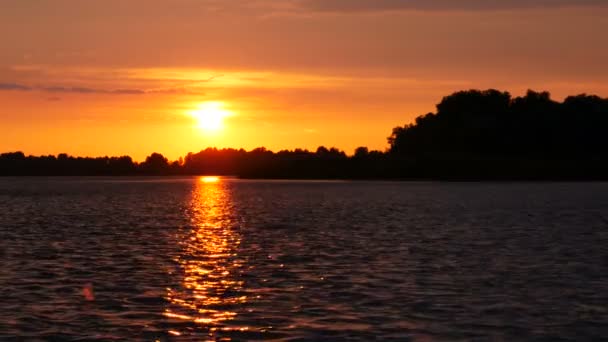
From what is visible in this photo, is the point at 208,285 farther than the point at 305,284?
Yes

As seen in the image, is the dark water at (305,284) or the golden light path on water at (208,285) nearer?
the dark water at (305,284)

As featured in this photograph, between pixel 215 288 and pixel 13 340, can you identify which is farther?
pixel 215 288

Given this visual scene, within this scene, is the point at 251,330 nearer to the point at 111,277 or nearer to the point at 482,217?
the point at 111,277

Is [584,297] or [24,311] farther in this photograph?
[584,297]

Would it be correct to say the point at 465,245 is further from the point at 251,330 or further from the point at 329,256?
the point at 251,330

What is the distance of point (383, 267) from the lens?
33.0m

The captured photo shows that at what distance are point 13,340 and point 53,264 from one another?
15012 millimetres

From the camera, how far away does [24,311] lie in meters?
23.0

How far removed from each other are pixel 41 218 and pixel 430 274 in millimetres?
46889

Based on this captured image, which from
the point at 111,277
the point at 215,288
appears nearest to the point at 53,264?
the point at 111,277

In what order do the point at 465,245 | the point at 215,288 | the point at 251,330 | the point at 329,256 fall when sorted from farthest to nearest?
the point at 465,245 < the point at 329,256 < the point at 215,288 < the point at 251,330

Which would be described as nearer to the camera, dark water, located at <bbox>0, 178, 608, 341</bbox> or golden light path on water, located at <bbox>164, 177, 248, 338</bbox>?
dark water, located at <bbox>0, 178, 608, 341</bbox>

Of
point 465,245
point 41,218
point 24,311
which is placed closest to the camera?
point 24,311

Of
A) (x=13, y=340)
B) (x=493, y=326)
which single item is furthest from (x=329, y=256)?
(x=13, y=340)
